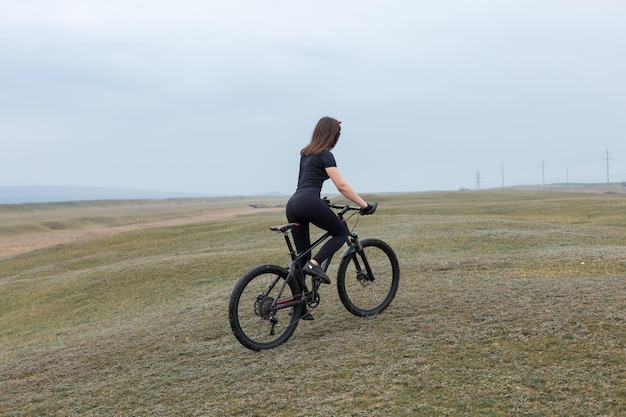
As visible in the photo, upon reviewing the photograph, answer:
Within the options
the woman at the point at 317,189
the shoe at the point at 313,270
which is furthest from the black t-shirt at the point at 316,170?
the shoe at the point at 313,270

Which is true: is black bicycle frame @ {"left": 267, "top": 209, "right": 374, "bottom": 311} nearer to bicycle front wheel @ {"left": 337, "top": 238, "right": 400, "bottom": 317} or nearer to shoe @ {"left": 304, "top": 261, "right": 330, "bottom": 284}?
shoe @ {"left": 304, "top": 261, "right": 330, "bottom": 284}

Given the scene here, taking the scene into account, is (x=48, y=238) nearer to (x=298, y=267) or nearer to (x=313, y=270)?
(x=298, y=267)

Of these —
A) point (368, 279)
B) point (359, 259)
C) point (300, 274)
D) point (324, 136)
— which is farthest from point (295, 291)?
point (324, 136)

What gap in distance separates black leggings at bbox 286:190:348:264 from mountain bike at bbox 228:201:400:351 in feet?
0.48

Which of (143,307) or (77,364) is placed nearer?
(77,364)

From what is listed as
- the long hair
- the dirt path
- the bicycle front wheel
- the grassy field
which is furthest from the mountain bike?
the dirt path

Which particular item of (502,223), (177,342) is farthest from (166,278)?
(502,223)

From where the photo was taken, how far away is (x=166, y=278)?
1630cm

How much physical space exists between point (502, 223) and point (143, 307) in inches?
638

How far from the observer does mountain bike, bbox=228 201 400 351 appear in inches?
273

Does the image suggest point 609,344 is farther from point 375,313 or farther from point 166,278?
point 166,278

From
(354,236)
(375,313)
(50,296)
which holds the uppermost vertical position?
(354,236)

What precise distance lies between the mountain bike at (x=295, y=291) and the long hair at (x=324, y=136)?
36.7 inches

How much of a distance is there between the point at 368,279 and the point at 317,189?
6.53ft
